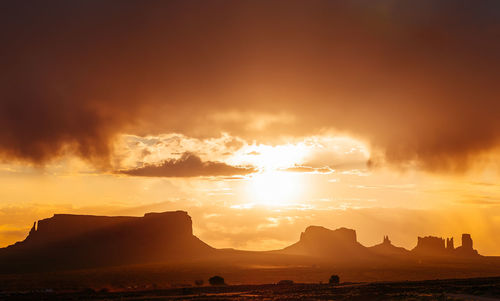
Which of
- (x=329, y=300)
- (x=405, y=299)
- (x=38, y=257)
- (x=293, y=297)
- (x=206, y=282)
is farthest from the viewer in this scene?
(x=38, y=257)

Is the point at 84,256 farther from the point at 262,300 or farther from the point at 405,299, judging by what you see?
the point at 405,299

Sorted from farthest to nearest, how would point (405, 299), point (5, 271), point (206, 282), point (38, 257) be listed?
point (38, 257) < point (5, 271) < point (206, 282) < point (405, 299)

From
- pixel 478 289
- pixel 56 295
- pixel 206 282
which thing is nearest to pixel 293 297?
pixel 478 289

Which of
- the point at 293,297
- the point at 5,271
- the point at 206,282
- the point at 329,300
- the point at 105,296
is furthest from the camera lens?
the point at 5,271

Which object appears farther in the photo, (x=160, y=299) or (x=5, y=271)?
(x=5, y=271)

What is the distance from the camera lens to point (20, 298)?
63.2 metres

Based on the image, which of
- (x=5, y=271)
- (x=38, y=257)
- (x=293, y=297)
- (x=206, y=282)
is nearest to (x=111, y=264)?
(x=38, y=257)

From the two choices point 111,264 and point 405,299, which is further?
point 111,264

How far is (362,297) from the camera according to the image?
188ft

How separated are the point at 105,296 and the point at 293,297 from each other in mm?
23917

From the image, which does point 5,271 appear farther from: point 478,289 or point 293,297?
point 478,289

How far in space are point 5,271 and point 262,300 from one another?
119475 mm

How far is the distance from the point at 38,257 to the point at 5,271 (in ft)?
114

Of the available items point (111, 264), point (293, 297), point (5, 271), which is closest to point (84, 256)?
point (111, 264)
